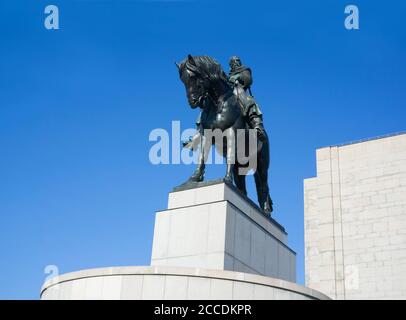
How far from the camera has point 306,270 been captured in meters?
35.5

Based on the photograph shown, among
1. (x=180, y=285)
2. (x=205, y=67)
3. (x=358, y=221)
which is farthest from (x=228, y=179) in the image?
(x=358, y=221)

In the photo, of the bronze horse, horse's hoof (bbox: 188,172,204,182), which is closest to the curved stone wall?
the bronze horse

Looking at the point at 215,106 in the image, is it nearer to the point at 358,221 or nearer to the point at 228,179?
the point at 228,179

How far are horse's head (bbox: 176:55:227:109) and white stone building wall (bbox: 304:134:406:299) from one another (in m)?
22.4

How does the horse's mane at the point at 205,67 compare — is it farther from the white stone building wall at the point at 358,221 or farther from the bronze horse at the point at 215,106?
the white stone building wall at the point at 358,221

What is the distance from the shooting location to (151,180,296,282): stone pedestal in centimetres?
1243

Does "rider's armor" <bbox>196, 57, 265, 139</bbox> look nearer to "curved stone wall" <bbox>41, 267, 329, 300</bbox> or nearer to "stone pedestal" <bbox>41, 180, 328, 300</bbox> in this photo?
"stone pedestal" <bbox>41, 180, 328, 300</bbox>

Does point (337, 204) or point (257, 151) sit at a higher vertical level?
point (337, 204)

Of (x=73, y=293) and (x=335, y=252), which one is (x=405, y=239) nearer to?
(x=335, y=252)

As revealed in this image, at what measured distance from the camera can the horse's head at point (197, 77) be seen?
45.6 feet

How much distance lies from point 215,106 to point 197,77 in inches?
35.3
